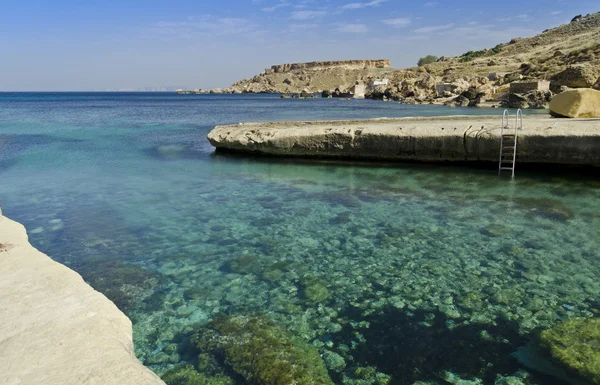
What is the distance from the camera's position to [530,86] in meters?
34.8

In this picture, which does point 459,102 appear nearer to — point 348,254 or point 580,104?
point 580,104

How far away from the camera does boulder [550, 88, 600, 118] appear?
13391 mm

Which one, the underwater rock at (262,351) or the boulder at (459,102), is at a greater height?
the boulder at (459,102)

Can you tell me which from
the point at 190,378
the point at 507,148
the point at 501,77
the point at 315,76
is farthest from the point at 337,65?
the point at 190,378

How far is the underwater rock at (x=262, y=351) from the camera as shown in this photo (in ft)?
11.5

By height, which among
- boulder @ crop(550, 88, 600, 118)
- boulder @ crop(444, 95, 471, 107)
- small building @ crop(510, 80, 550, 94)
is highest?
small building @ crop(510, 80, 550, 94)

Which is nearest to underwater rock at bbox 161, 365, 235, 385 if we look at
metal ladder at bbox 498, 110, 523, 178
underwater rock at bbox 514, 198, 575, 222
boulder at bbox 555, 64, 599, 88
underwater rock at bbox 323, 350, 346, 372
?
underwater rock at bbox 323, 350, 346, 372

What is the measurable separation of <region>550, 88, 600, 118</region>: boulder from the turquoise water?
4445 mm

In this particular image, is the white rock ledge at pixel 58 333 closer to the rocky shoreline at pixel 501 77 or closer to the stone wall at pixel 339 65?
the rocky shoreline at pixel 501 77

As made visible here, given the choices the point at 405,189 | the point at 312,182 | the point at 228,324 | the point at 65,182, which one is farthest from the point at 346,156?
the point at 228,324

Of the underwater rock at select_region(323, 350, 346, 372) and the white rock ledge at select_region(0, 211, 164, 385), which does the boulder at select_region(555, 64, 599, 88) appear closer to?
the underwater rock at select_region(323, 350, 346, 372)

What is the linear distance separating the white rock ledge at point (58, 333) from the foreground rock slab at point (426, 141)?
909 cm

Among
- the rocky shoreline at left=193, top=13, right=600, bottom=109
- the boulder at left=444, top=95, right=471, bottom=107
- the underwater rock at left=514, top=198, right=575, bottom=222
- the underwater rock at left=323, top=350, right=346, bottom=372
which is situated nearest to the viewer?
the underwater rock at left=323, top=350, right=346, bottom=372

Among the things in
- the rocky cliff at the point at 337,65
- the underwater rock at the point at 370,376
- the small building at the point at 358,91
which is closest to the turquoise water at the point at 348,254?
the underwater rock at the point at 370,376
